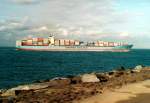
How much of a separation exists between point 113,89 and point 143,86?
210cm

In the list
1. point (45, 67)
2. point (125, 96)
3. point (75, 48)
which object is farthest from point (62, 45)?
point (125, 96)

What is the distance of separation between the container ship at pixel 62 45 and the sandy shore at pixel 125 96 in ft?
502

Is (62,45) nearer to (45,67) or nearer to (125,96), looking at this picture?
(45,67)

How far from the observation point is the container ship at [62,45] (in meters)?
171

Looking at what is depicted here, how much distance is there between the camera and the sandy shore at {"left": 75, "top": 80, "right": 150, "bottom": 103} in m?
14.8

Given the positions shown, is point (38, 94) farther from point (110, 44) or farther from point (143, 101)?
point (110, 44)

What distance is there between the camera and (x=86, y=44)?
17400cm

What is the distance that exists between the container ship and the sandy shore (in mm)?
152932

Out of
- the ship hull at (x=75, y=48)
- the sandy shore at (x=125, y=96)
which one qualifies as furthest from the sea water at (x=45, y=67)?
the ship hull at (x=75, y=48)

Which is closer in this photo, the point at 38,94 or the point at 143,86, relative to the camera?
the point at 38,94

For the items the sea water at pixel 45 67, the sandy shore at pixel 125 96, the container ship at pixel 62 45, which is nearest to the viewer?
the sandy shore at pixel 125 96

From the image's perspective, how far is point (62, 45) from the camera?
173 meters

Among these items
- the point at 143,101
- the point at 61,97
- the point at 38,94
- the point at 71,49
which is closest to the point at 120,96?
the point at 143,101

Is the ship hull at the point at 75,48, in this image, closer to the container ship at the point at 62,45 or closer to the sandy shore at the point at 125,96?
the container ship at the point at 62,45
